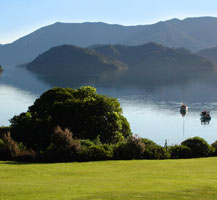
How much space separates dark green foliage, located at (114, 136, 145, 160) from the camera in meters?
30.2

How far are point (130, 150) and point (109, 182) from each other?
521 inches

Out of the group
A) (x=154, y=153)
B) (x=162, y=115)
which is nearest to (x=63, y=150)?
(x=154, y=153)

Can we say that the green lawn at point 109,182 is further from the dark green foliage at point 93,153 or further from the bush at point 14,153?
the bush at point 14,153

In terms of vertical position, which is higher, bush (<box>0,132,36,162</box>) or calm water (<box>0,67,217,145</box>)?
calm water (<box>0,67,217,145</box>)

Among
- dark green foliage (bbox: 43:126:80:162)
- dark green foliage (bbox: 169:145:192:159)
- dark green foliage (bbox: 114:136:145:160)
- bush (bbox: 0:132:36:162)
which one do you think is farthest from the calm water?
bush (bbox: 0:132:36:162)

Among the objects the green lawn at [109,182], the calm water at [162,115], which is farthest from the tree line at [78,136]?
the calm water at [162,115]

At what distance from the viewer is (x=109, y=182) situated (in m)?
17.3

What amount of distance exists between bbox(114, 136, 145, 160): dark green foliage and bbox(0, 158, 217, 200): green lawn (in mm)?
4070

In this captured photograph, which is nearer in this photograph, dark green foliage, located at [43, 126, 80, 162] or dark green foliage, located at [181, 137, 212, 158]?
dark green foliage, located at [43, 126, 80, 162]

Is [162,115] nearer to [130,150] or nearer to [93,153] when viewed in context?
[130,150]

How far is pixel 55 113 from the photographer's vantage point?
39.2m

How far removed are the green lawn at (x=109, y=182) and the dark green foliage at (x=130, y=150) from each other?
4.07 meters

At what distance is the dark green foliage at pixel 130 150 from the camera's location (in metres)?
30.2

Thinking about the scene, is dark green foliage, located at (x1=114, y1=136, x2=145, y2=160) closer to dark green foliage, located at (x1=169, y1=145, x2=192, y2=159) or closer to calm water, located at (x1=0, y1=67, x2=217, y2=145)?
dark green foliage, located at (x1=169, y1=145, x2=192, y2=159)
